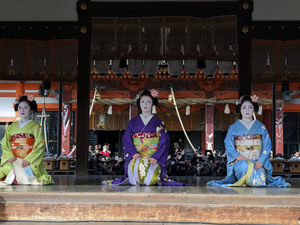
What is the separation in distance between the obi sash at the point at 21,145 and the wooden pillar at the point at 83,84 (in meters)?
1.82

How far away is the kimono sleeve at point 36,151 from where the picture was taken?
580cm

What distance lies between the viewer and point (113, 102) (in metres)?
15.8

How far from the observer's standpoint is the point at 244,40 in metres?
7.58

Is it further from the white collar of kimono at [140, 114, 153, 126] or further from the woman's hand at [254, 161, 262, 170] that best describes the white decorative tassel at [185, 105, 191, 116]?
the woman's hand at [254, 161, 262, 170]

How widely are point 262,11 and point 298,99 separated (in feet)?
31.4

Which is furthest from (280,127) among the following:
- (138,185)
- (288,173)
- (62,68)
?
(138,185)

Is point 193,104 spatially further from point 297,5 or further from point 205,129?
point 297,5

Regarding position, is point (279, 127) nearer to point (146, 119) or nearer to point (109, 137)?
point (109, 137)

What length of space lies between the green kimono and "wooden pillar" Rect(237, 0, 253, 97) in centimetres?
384

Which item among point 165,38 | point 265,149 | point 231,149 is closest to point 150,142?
point 231,149

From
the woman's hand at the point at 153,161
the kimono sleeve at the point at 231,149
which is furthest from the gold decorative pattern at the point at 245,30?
the woman's hand at the point at 153,161

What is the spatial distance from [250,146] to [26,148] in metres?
3.29

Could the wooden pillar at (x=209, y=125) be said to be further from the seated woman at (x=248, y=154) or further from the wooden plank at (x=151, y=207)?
the wooden plank at (x=151, y=207)

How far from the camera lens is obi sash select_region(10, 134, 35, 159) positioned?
5.91 m
